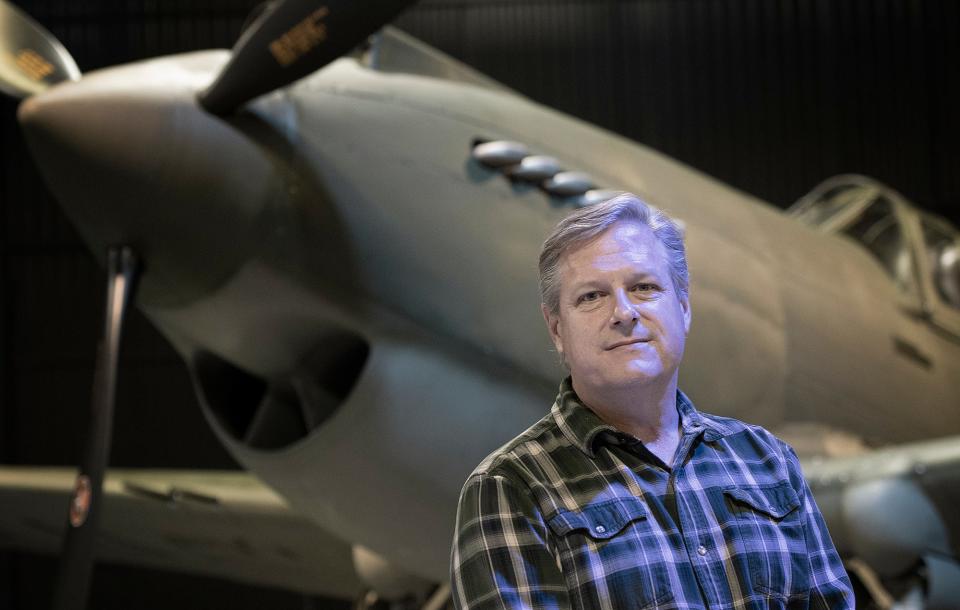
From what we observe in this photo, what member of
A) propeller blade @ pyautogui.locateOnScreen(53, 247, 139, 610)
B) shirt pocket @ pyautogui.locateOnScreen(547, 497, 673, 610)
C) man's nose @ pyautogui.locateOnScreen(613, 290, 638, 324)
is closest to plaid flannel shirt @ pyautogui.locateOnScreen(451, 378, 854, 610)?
shirt pocket @ pyautogui.locateOnScreen(547, 497, 673, 610)

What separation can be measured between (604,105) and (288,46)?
26.2 feet

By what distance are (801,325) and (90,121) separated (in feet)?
8.63

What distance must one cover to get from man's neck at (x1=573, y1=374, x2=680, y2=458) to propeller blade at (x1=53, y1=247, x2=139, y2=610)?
6.89 ft

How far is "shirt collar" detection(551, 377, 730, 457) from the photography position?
3.60 feet

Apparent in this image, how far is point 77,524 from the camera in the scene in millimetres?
2859

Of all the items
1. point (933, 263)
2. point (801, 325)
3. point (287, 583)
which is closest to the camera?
point (801, 325)

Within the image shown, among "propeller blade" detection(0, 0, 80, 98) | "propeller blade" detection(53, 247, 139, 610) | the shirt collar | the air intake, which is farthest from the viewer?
the air intake

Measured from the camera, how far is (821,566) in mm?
1124

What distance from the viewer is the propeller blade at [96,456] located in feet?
9.33

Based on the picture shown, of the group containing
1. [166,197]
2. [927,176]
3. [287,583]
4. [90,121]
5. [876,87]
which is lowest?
[287,583]

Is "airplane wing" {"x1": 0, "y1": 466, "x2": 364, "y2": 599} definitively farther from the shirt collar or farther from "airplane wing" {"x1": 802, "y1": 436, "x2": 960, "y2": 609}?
the shirt collar

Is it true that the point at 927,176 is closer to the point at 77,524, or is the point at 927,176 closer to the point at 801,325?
the point at 801,325

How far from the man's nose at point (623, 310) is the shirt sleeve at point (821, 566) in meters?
0.25

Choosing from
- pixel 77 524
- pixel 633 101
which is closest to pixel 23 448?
pixel 633 101
